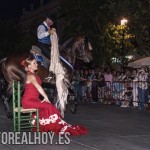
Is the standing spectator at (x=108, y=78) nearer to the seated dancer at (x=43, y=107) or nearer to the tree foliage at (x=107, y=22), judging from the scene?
the tree foliage at (x=107, y=22)

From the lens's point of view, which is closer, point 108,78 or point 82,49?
point 82,49

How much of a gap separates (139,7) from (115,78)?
13.1ft

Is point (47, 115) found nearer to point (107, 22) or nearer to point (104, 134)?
point (104, 134)

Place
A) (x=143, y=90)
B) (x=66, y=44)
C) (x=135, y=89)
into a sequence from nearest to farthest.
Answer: (x=66, y=44) < (x=143, y=90) < (x=135, y=89)

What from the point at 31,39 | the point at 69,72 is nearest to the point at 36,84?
the point at 69,72

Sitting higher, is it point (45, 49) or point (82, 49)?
point (82, 49)

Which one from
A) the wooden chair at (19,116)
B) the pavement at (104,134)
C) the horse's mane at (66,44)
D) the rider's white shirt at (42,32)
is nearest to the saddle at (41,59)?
the rider's white shirt at (42,32)

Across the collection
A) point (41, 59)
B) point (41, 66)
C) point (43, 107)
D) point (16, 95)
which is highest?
point (41, 59)

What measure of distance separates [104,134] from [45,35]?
159 inches

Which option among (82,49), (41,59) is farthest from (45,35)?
(82,49)

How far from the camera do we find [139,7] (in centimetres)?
2108

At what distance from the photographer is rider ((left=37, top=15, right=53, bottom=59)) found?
12829 millimetres

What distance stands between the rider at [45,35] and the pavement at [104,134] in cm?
209

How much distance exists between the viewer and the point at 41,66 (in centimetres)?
1359
